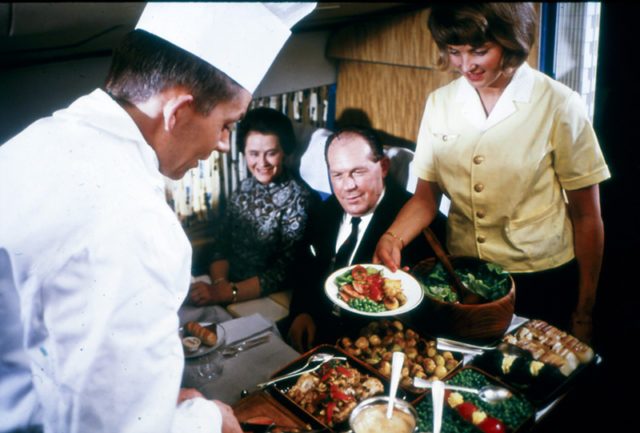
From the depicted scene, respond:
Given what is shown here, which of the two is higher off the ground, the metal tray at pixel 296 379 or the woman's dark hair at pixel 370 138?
the woman's dark hair at pixel 370 138

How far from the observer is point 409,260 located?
229 centimetres

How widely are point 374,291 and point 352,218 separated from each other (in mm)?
822

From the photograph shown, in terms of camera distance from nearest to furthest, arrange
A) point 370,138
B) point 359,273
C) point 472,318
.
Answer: point 472,318 → point 359,273 → point 370,138

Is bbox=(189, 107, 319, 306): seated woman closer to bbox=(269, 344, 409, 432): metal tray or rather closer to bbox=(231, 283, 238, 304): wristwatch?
bbox=(231, 283, 238, 304): wristwatch

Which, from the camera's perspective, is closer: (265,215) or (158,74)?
(158,74)

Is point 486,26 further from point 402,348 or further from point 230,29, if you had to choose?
point 402,348

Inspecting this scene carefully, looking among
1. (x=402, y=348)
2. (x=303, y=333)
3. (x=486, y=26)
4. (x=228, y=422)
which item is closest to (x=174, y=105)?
(x=228, y=422)

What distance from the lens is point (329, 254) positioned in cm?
250

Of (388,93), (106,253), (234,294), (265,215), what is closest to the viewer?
(106,253)

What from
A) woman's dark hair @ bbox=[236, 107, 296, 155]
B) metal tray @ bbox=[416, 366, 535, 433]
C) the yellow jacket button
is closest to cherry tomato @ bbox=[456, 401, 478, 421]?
metal tray @ bbox=[416, 366, 535, 433]

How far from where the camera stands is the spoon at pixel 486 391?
4.31 ft

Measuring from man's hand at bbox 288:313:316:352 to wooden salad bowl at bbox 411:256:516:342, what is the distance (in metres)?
0.77

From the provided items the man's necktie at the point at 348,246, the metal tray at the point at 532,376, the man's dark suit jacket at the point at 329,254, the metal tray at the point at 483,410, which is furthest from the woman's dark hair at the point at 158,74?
the man's necktie at the point at 348,246

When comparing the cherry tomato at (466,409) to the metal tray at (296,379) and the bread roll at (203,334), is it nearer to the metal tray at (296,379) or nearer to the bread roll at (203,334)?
the metal tray at (296,379)
